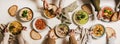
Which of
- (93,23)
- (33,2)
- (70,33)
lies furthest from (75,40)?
(33,2)

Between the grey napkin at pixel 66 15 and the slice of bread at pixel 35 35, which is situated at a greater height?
the grey napkin at pixel 66 15

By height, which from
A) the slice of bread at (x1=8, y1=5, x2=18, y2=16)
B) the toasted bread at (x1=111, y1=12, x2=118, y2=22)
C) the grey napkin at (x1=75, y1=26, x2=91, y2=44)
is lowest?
the grey napkin at (x1=75, y1=26, x2=91, y2=44)

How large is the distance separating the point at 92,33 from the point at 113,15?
0.16 m

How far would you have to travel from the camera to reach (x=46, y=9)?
120 centimetres

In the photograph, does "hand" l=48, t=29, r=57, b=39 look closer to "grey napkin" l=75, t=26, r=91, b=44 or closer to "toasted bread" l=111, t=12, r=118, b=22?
"grey napkin" l=75, t=26, r=91, b=44

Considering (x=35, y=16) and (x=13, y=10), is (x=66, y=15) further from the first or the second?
(x=13, y=10)

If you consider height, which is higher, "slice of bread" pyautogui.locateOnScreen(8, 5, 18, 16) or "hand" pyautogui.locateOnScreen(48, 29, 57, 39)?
"slice of bread" pyautogui.locateOnScreen(8, 5, 18, 16)

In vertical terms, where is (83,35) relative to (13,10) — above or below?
below

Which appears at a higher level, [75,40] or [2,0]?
[2,0]

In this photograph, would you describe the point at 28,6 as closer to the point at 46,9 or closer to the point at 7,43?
the point at 46,9

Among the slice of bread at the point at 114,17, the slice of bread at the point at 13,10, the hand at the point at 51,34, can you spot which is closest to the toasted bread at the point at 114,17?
the slice of bread at the point at 114,17

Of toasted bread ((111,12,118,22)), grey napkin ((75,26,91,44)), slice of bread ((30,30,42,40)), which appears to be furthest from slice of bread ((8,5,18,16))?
toasted bread ((111,12,118,22))

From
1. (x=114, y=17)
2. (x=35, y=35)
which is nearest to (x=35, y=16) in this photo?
(x=35, y=35)

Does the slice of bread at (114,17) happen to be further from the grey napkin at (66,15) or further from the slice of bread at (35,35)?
the slice of bread at (35,35)
